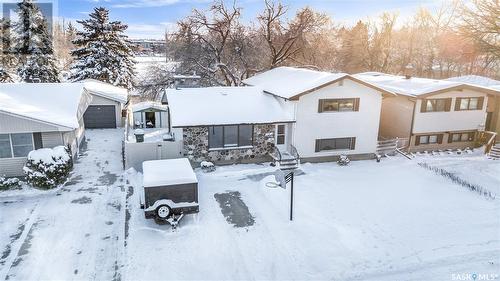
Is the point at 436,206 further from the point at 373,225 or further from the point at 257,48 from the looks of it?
the point at 257,48

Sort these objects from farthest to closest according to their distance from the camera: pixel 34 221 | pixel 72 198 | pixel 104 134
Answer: pixel 104 134
pixel 72 198
pixel 34 221

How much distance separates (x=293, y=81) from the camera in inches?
877

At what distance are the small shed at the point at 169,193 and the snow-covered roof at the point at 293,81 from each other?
840cm

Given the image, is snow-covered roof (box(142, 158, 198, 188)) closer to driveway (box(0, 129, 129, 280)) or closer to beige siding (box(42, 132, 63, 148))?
driveway (box(0, 129, 129, 280))

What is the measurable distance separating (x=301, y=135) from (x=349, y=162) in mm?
3457

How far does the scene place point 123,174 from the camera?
58.4 feet

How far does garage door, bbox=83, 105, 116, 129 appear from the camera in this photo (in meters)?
26.1

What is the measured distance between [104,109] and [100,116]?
2.13ft

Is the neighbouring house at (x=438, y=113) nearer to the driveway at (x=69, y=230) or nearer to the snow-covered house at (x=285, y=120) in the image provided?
the snow-covered house at (x=285, y=120)

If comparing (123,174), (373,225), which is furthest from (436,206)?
A: (123,174)

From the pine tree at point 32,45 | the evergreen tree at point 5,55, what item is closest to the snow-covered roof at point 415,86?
the pine tree at point 32,45

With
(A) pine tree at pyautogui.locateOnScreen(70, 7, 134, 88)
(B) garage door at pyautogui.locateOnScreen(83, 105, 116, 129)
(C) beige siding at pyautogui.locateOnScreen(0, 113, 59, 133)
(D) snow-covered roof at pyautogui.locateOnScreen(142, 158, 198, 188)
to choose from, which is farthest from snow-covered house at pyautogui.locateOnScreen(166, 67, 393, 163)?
(A) pine tree at pyautogui.locateOnScreen(70, 7, 134, 88)

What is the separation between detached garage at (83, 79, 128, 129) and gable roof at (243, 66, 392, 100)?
10.7 m

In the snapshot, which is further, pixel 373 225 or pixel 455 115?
pixel 455 115
